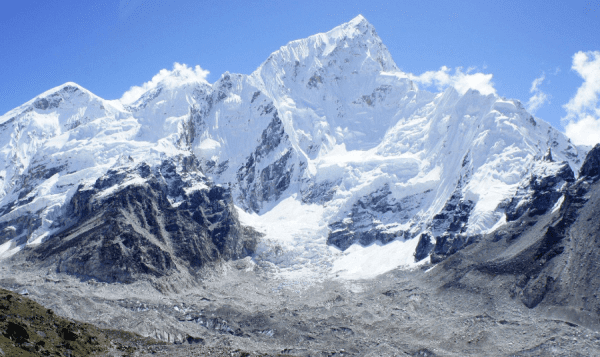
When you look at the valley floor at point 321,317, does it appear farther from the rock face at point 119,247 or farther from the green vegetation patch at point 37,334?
the green vegetation patch at point 37,334

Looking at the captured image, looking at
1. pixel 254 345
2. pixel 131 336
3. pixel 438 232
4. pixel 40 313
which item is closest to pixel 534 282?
pixel 438 232

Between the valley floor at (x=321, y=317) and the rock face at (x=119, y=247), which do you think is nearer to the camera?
the valley floor at (x=321, y=317)

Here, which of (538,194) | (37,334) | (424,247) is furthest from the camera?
(424,247)

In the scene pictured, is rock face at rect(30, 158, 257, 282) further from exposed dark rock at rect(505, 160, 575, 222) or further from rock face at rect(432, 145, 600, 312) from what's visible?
exposed dark rock at rect(505, 160, 575, 222)

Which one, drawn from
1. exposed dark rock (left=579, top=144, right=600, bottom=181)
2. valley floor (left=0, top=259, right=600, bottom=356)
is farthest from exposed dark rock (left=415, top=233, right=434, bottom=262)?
exposed dark rock (left=579, top=144, right=600, bottom=181)

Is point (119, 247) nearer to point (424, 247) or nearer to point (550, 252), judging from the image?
point (424, 247)

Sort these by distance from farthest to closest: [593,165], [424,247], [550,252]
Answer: [424,247] < [593,165] < [550,252]

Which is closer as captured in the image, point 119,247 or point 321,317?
point 321,317

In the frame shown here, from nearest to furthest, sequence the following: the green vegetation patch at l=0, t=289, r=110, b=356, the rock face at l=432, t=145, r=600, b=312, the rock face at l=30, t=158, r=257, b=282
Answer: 1. the green vegetation patch at l=0, t=289, r=110, b=356
2. the rock face at l=432, t=145, r=600, b=312
3. the rock face at l=30, t=158, r=257, b=282

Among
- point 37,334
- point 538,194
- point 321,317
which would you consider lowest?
point 321,317

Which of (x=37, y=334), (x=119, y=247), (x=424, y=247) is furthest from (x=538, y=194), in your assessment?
(x=37, y=334)

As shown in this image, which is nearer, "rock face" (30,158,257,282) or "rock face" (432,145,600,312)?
"rock face" (432,145,600,312)

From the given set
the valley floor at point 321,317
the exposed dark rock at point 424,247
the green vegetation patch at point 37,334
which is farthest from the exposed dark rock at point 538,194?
the green vegetation patch at point 37,334

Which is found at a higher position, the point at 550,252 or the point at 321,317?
the point at 550,252
